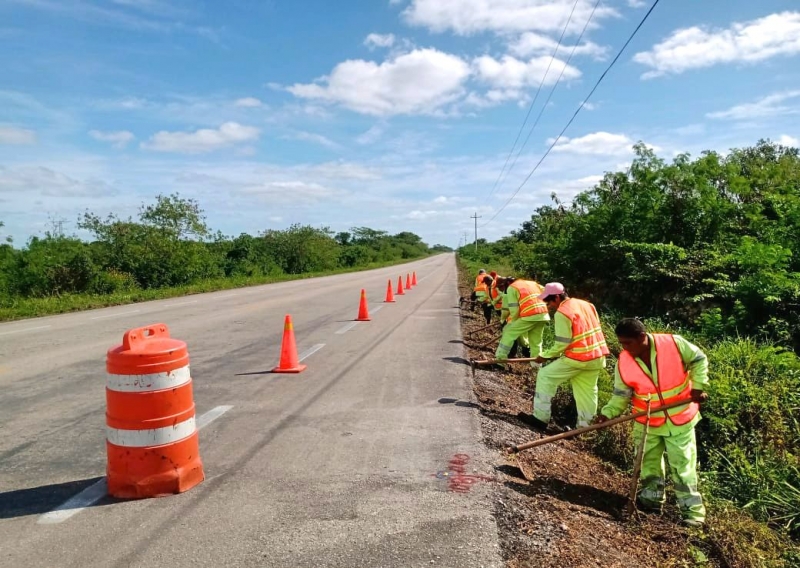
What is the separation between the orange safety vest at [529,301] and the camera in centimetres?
823

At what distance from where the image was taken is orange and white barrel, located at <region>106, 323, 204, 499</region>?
12.2ft

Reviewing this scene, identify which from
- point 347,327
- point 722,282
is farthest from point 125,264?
point 722,282

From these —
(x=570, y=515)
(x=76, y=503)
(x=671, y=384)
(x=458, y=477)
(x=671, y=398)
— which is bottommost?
(x=570, y=515)

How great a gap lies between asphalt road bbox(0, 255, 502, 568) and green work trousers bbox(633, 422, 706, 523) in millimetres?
1284

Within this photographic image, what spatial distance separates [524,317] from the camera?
8.28 meters

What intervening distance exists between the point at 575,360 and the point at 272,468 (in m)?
3.19

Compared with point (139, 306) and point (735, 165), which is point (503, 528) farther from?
point (139, 306)

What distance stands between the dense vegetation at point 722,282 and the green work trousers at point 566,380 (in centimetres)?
36

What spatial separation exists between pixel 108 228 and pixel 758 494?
27.2 metres

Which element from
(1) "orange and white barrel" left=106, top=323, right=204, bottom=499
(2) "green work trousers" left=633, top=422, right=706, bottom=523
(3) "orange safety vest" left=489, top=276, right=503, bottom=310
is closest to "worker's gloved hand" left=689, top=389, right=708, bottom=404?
(2) "green work trousers" left=633, top=422, right=706, bottom=523

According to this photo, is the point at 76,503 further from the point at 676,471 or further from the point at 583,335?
the point at 583,335

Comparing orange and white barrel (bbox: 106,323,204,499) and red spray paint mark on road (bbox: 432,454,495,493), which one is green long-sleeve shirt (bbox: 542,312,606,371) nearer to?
red spray paint mark on road (bbox: 432,454,495,493)

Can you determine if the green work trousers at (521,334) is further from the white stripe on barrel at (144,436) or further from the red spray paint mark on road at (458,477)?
the white stripe on barrel at (144,436)

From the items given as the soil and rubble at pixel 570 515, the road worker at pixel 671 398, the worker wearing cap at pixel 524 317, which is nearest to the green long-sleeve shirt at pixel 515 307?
the worker wearing cap at pixel 524 317
